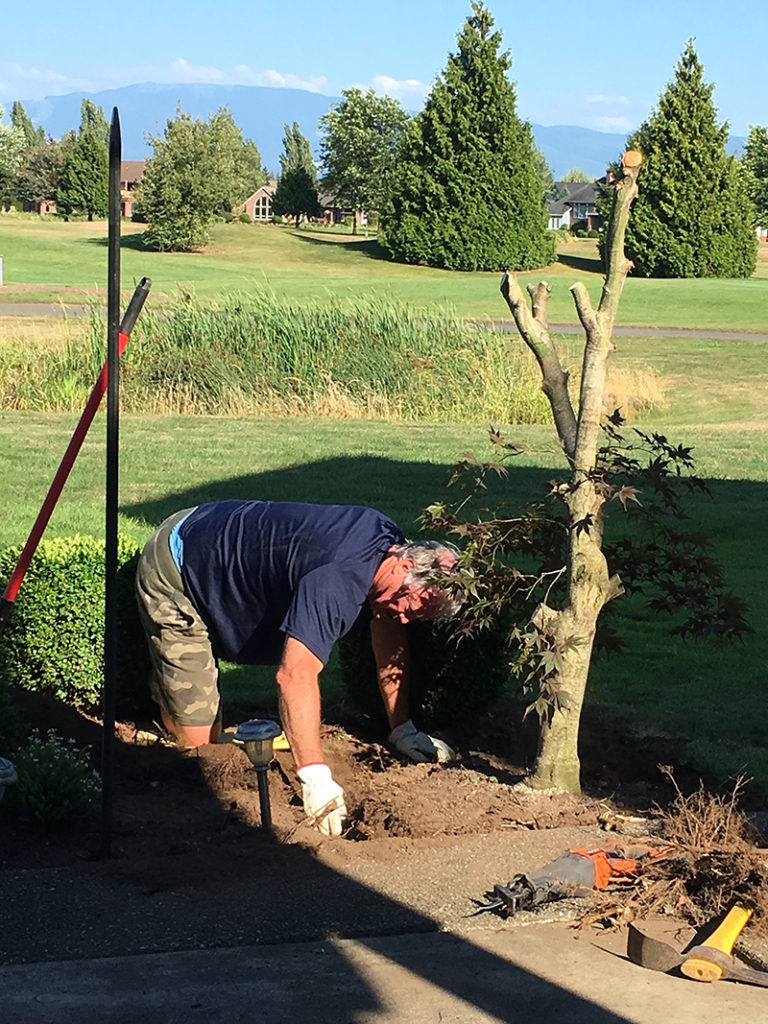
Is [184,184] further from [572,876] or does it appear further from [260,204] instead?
[260,204]

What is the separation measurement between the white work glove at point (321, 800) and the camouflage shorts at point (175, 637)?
2.84 ft

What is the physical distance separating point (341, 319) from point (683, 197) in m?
35.7

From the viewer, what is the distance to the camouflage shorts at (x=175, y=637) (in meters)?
4.79

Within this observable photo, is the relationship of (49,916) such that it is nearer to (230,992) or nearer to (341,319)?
(230,992)

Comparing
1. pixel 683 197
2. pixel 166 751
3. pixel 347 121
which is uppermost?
pixel 347 121

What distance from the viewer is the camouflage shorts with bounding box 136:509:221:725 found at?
4793 mm

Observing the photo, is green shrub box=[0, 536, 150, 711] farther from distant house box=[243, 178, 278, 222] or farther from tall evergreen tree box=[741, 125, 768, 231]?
distant house box=[243, 178, 278, 222]

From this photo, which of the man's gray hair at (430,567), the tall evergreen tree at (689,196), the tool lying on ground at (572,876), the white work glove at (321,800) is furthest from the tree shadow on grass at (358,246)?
the tool lying on ground at (572,876)

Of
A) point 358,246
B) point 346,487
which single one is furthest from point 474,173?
point 346,487

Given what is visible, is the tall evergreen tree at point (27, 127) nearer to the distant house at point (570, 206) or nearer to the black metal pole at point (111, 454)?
the distant house at point (570, 206)

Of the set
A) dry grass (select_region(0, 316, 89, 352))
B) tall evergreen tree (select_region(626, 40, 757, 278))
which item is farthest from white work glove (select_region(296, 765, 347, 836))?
tall evergreen tree (select_region(626, 40, 757, 278))

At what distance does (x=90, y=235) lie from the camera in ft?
207

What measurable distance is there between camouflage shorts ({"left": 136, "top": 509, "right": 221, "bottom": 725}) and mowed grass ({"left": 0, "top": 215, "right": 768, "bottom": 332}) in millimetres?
23626

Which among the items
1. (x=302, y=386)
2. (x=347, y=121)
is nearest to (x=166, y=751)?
(x=302, y=386)
